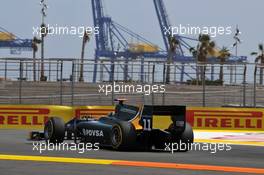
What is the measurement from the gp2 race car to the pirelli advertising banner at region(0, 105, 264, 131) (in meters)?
8.09

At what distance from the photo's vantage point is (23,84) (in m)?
24.2

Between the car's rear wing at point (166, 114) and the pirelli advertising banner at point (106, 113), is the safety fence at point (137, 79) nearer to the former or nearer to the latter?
the pirelli advertising banner at point (106, 113)

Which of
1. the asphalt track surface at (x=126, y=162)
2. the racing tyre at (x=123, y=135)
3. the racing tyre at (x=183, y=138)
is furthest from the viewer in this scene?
the racing tyre at (x=183, y=138)

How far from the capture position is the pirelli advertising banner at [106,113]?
23422mm

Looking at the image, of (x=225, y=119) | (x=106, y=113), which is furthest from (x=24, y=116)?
(x=225, y=119)

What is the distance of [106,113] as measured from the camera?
23.5 metres

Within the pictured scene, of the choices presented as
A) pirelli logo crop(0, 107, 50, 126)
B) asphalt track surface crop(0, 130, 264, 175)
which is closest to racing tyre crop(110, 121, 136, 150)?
asphalt track surface crop(0, 130, 264, 175)

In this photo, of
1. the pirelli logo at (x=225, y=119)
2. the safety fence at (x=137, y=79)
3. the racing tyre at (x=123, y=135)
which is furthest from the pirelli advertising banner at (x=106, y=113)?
the racing tyre at (x=123, y=135)

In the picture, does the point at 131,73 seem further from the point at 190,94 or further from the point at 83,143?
the point at 83,143

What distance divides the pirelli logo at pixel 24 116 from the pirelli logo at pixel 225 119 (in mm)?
5210

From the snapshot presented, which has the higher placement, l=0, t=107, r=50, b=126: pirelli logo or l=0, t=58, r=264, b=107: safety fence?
l=0, t=58, r=264, b=107: safety fence

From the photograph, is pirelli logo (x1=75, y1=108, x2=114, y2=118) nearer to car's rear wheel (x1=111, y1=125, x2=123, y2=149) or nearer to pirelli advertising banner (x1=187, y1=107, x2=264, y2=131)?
pirelli advertising banner (x1=187, y1=107, x2=264, y2=131)

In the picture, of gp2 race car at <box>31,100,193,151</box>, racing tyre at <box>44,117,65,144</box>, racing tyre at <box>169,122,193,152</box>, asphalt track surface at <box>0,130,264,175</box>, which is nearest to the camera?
asphalt track surface at <box>0,130,264,175</box>

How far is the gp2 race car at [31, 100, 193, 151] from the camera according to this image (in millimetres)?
14195
